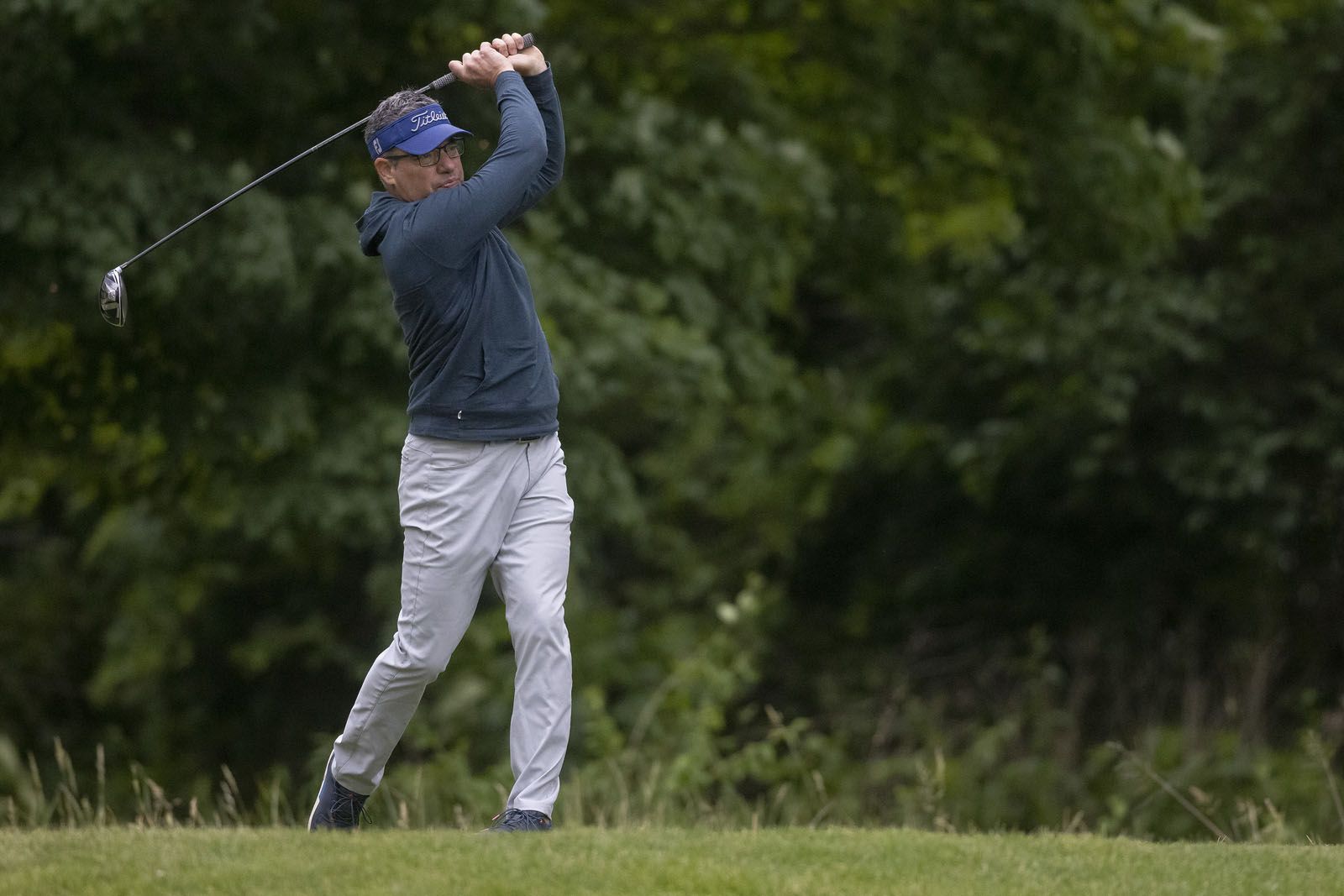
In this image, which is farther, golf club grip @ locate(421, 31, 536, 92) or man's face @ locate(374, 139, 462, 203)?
golf club grip @ locate(421, 31, 536, 92)

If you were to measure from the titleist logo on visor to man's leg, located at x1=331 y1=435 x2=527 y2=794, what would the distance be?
0.88m

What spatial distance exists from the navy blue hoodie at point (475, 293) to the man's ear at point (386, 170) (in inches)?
1.6

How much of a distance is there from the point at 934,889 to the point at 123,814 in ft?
28.8

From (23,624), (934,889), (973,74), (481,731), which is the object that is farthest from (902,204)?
(934,889)

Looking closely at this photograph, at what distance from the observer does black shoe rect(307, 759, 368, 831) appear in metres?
5.27

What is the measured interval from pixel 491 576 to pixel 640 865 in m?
0.93

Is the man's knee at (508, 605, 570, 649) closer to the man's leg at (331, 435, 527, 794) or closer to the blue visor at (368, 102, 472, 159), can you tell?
the man's leg at (331, 435, 527, 794)

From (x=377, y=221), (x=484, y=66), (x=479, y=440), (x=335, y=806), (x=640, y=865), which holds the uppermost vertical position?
(x=484, y=66)

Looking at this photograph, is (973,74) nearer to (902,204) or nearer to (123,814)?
(902,204)

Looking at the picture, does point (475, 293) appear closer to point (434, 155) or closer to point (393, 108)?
point (434, 155)

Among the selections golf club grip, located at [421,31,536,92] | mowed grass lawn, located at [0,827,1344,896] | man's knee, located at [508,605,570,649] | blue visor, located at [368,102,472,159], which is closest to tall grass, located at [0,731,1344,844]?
mowed grass lawn, located at [0,827,1344,896]

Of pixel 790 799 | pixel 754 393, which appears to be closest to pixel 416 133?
pixel 790 799

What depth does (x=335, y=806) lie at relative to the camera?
5.28m

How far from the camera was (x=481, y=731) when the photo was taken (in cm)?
1130
